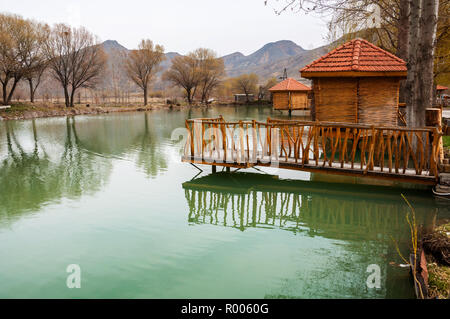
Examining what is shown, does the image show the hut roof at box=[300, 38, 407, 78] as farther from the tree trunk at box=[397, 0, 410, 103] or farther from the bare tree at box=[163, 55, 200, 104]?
the bare tree at box=[163, 55, 200, 104]

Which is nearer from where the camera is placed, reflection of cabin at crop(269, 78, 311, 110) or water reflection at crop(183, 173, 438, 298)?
water reflection at crop(183, 173, 438, 298)

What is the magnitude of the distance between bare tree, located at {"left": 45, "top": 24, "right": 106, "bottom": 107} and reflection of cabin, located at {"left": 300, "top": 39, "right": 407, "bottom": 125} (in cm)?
3923

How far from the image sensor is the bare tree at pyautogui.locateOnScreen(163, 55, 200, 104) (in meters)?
62.3

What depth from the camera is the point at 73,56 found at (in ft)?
152

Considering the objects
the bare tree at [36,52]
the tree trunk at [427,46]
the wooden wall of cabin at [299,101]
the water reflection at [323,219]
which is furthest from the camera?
the bare tree at [36,52]

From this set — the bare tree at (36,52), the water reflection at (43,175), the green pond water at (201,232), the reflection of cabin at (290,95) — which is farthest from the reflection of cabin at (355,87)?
the bare tree at (36,52)

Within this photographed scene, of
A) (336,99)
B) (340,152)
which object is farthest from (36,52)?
(340,152)

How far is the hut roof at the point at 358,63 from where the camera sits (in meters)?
11.1

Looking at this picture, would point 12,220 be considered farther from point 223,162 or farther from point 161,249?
point 223,162

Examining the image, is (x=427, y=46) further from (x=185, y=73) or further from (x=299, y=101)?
(x=185, y=73)

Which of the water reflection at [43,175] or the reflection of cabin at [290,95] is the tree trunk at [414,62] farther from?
the reflection of cabin at [290,95]

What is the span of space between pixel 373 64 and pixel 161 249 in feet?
30.1

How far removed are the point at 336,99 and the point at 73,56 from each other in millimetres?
42925

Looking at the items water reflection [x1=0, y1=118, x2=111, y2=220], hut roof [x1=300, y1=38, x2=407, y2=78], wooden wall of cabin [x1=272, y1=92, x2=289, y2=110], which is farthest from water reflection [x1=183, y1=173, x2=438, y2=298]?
wooden wall of cabin [x1=272, y1=92, x2=289, y2=110]
